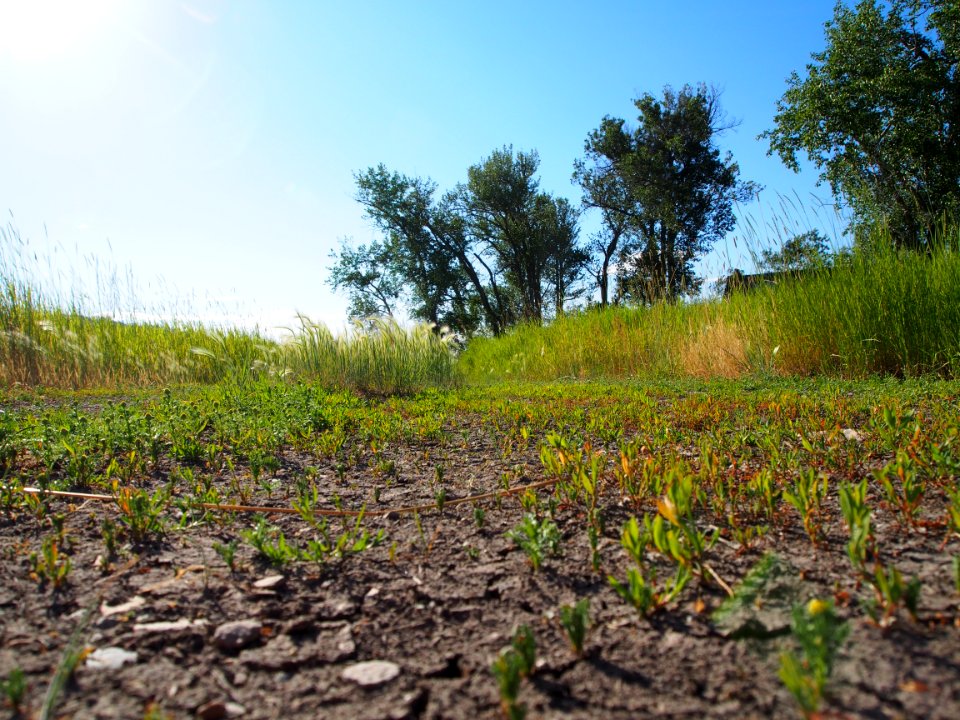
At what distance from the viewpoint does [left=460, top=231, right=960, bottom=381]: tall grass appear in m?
5.52

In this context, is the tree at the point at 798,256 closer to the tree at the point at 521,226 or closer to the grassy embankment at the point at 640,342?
the grassy embankment at the point at 640,342

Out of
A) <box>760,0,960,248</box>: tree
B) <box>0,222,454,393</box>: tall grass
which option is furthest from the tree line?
<box>0,222,454,393</box>: tall grass

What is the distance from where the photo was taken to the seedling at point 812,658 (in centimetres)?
83

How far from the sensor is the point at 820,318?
20.7ft

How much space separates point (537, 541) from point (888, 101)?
906 inches

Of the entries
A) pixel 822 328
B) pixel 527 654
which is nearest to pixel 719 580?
pixel 527 654

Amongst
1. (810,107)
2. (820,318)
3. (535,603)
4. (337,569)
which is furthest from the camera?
(810,107)

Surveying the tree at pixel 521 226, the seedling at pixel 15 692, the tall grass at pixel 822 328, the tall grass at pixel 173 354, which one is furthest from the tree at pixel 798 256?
the tree at pixel 521 226

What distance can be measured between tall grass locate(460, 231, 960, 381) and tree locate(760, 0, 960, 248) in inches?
499

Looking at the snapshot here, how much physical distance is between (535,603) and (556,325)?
10.9 meters

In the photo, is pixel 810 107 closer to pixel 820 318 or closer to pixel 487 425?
pixel 820 318

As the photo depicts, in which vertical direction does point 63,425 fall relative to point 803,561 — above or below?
above

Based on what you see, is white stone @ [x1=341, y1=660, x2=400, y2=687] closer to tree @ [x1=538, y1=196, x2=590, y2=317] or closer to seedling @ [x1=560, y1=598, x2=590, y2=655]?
seedling @ [x1=560, y1=598, x2=590, y2=655]

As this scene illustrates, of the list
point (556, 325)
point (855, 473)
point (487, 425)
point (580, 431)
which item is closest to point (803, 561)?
point (855, 473)
